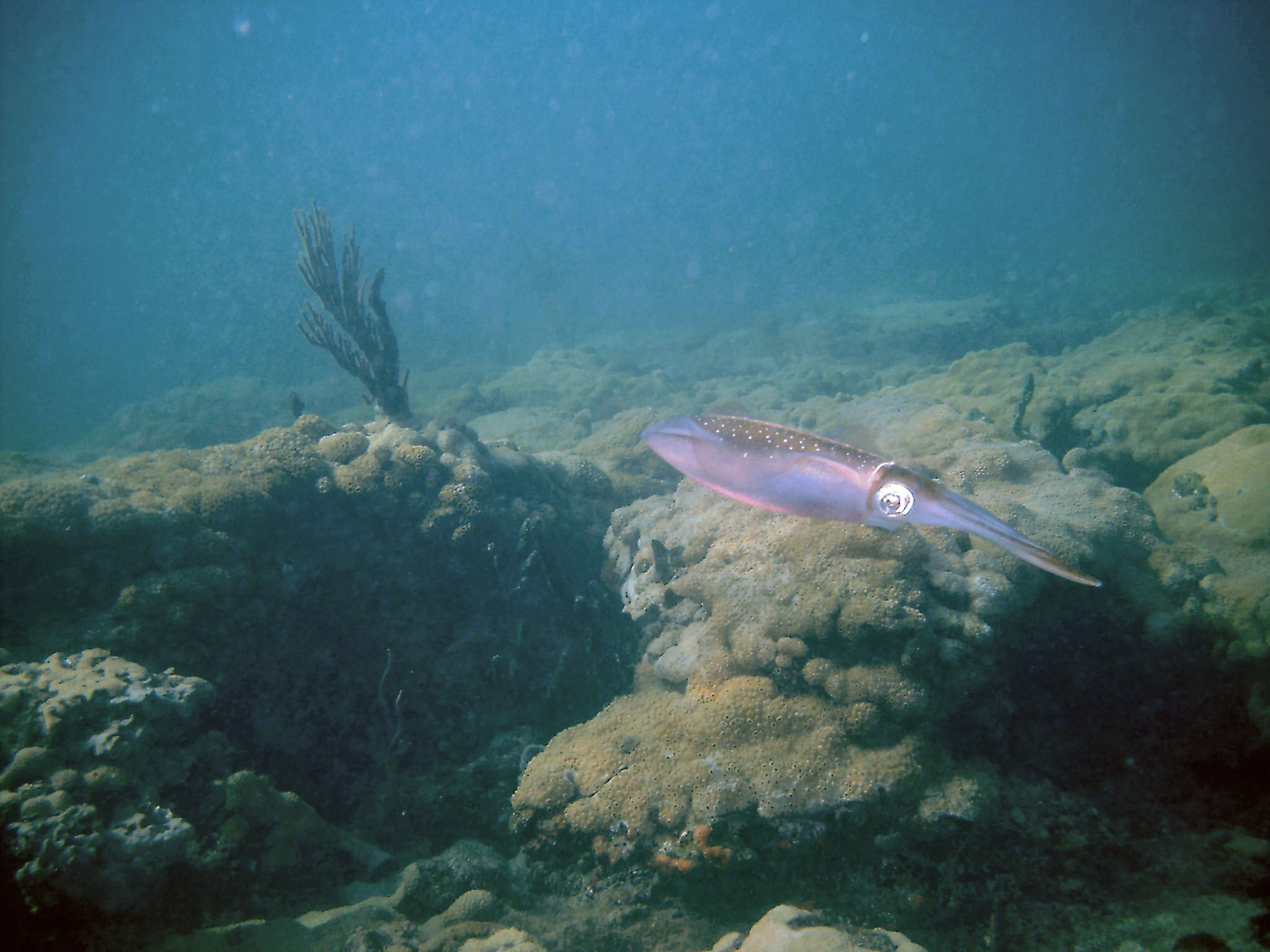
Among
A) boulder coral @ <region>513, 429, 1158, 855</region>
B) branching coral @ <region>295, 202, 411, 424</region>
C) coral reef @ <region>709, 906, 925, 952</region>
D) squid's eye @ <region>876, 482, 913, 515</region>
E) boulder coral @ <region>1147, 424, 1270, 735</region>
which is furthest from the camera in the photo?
branching coral @ <region>295, 202, 411, 424</region>

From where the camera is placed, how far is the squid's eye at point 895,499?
1219 mm

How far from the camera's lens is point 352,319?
23.1 feet

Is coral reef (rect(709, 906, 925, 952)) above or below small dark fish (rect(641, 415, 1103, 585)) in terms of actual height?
below

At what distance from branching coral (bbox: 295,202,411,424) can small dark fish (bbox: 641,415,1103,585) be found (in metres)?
6.35

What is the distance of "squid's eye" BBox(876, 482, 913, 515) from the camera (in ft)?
4.00

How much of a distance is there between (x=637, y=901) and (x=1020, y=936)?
2.00 metres

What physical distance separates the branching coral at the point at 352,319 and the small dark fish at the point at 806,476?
6.35 metres

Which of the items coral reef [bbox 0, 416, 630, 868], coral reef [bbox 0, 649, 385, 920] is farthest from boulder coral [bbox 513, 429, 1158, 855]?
coral reef [bbox 0, 649, 385, 920]

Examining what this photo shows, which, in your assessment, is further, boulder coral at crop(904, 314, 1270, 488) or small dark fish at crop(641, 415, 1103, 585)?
boulder coral at crop(904, 314, 1270, 488)

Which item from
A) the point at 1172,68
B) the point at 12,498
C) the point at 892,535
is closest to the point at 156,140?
the point at 12,498

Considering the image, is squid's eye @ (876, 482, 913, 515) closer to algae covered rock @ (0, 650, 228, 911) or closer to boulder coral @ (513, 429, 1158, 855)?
boulder coral @ (513, 429, 1158, 855)

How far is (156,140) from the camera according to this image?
54594 mm

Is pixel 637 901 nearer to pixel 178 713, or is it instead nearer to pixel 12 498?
pixel 178 713

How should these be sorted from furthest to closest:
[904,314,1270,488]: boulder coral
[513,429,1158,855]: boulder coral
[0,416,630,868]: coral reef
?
[904,314,1270,488]: boulder coral → [0,416,630,868]: coral reef → [513,429,1158,855]: boulder coral
